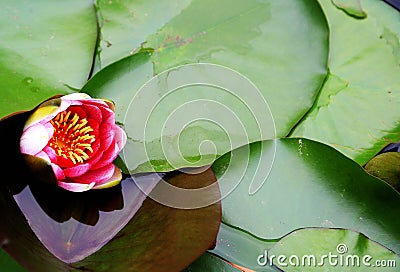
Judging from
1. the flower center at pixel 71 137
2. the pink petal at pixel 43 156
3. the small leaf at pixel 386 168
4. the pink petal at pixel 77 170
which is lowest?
the small leaf at pixel 386 168

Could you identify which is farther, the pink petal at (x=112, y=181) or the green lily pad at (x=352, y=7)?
the green lily pad at (x=352, y=7)

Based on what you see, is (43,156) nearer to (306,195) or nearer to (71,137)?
(71,137)

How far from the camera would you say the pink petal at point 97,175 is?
117 cm

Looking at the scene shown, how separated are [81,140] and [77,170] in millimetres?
101

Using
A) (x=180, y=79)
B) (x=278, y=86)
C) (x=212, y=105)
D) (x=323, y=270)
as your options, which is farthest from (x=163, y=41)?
(x=323, y=270)

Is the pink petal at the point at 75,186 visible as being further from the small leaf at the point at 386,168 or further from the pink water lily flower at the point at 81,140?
the small leaf at the point at 386,168

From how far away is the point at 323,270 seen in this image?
3.59ft

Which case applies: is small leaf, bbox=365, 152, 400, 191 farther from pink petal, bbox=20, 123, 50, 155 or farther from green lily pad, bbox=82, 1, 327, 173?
pink petal, bbox=20, 123, 50, 155

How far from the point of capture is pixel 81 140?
1217mm

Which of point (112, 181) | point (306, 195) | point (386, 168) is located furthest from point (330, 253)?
point (112, 181)

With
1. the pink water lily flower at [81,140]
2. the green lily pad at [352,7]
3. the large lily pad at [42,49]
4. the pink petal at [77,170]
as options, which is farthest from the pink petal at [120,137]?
the green lily pad at [352,7]

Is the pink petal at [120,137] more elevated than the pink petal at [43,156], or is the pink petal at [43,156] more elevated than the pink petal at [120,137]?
the pink petal at [43,156]

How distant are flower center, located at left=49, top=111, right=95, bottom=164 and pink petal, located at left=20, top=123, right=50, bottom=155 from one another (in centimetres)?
9

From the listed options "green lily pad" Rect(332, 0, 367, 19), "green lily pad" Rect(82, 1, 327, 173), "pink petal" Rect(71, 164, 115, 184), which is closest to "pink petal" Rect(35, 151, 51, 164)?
"pink petal" Rect(71, 164, 115, 184)
